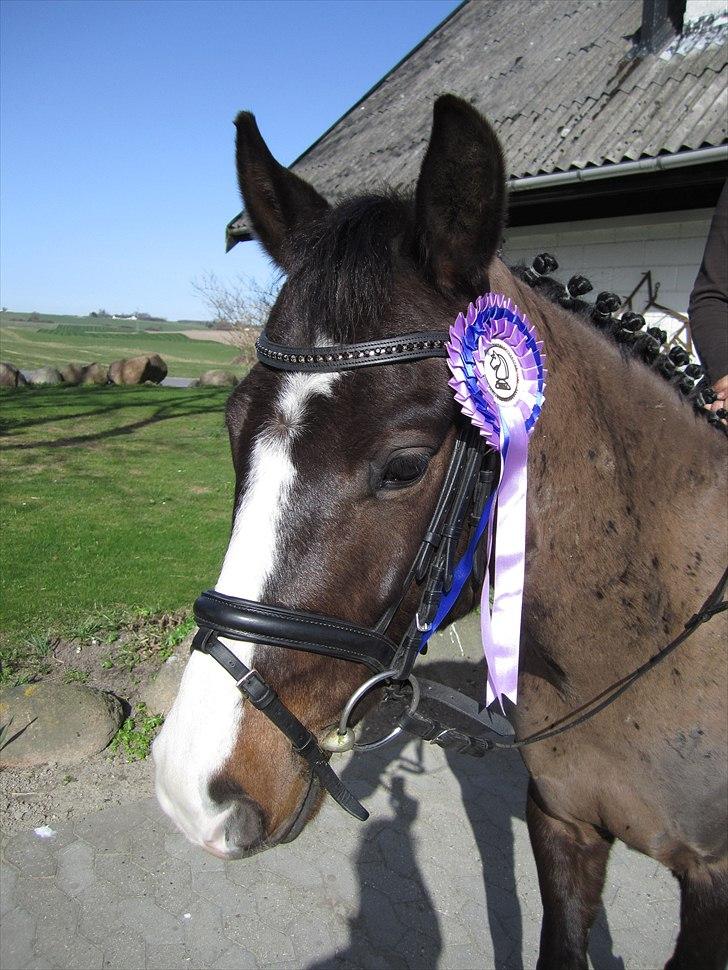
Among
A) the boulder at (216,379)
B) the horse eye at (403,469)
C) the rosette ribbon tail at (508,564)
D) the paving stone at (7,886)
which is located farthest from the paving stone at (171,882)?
the boulder at (216,379)

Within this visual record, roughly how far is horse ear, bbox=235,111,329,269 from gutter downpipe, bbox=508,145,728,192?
3.46 metres

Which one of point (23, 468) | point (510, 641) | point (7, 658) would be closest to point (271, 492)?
point (510, 641)

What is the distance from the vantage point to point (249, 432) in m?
1.40

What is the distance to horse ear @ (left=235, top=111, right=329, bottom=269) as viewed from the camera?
5.93 feet

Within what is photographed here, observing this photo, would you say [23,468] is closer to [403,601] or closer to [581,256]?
[581,256]

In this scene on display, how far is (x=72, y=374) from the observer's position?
784 inches

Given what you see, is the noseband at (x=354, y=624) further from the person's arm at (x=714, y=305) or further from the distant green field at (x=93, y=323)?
the distant green field at (x=93, y=323)

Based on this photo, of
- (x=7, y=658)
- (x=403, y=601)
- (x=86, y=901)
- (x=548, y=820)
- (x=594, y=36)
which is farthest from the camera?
(x=594, y=36)

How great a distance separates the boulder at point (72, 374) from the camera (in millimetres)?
19750

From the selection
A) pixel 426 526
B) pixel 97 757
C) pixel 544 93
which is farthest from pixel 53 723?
Result: pixel 544 93

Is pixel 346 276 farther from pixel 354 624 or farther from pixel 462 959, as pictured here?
pixel 462 959

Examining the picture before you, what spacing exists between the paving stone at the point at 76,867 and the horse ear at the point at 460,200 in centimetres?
300

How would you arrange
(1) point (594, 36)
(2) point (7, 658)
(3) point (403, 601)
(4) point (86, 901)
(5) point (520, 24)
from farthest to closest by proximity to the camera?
(5) point (520, 24) → (1) point (594, 36) → (2) point (7, 658) → (4) point (86, 901) → (3) point (403, 601)

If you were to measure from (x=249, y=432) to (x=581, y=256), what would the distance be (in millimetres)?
5627
